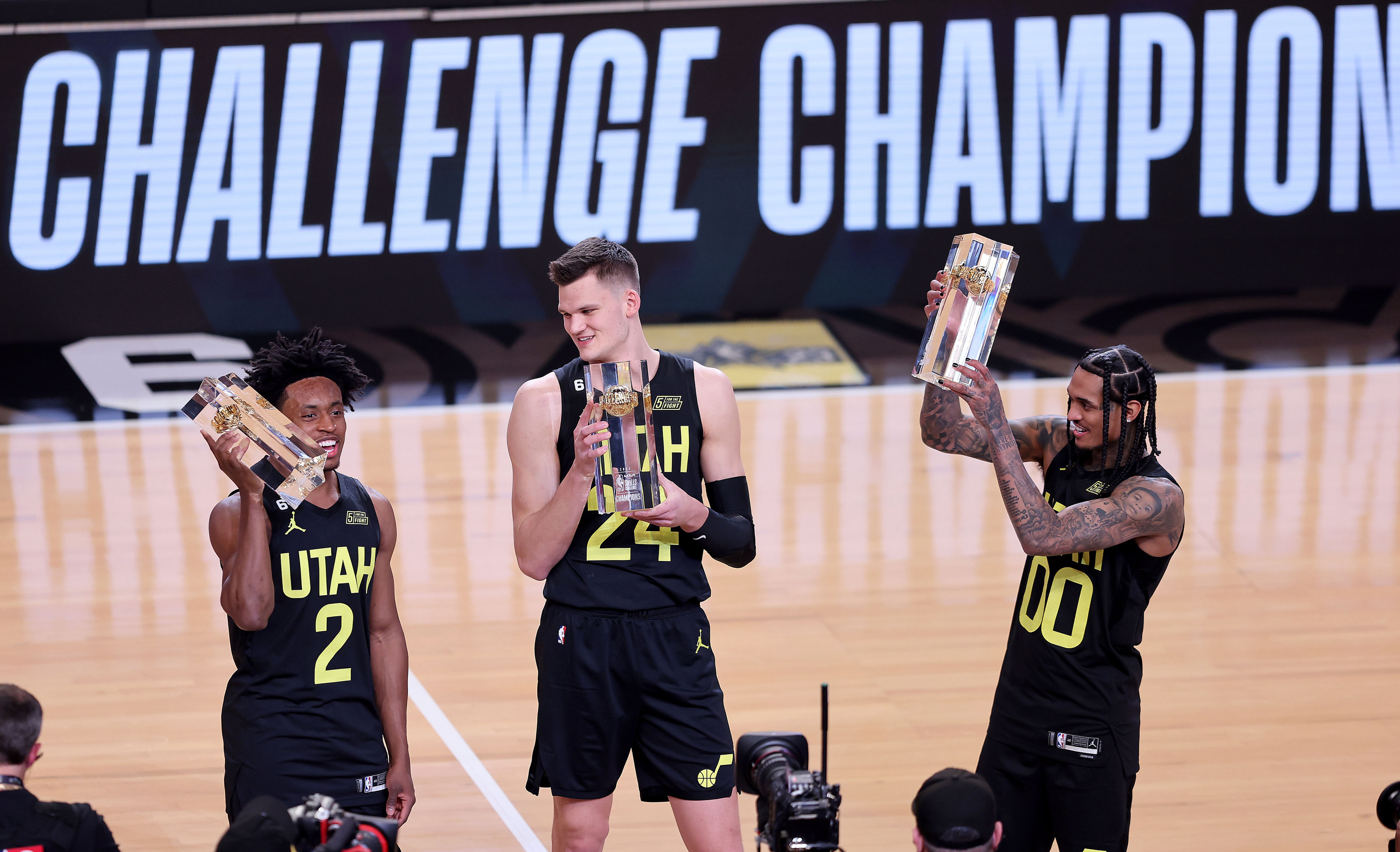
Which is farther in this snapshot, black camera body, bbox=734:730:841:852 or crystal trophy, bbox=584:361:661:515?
crystal trophy, bbox=584:361:661:515

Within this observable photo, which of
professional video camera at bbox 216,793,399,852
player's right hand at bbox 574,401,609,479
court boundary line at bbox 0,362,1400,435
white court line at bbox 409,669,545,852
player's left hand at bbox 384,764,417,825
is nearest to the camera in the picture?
professional video camera at bbox 216,793,399,852

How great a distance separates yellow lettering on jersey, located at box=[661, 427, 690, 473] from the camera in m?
3.79

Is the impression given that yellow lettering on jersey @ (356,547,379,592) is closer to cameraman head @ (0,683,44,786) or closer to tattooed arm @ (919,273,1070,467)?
cameraman head @ (0,683,44,786)

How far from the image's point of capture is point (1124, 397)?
3725mm

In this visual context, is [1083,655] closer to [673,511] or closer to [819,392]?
[673,511]

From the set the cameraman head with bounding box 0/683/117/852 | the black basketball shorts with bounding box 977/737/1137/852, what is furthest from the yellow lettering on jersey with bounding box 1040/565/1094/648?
the cameraman head with bounding box 0/683/117/852

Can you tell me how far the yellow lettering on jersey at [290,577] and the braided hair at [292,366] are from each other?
40 centimetres

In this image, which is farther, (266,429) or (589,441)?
(266,429)

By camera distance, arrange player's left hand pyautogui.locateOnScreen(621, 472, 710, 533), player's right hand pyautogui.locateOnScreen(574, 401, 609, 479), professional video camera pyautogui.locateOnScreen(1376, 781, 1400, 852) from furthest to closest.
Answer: player's left hand pyautogui.locateOnScreen(621, 472, 710, 533), player's right hand pyautogui.locateOnScreen(574, 401, 609, 479), professional video camera pyautogui.locateOnScreen(1376, 781, 1400, 852)

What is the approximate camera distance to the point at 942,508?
822cm

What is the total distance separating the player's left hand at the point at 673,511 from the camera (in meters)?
3.51

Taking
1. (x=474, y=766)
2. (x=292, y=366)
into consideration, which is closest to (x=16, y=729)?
(x=292, y=366)

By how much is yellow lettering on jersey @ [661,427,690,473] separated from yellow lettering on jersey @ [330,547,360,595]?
797mm

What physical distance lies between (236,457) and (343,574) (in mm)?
416
